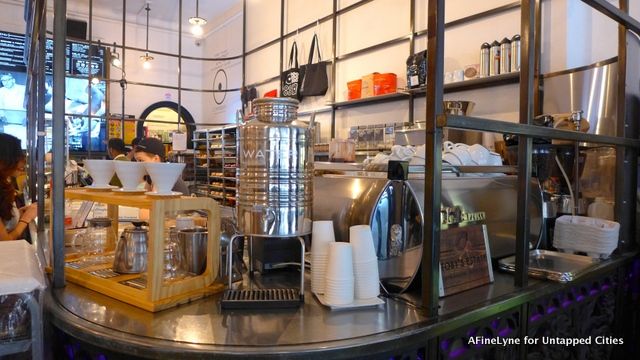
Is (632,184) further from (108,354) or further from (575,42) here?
(108,354)

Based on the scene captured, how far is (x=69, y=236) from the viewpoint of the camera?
1832 mm

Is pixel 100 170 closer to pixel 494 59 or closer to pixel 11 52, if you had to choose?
pixel 494 59

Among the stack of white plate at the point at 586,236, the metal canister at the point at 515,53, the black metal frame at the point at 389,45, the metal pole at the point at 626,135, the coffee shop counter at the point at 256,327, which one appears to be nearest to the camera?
the coffee shop counter at the point at 256,327

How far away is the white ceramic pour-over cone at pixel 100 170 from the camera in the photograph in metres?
1.42

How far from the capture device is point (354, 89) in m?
5.47

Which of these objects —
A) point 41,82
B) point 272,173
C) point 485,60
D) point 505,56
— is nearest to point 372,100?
point 485,60

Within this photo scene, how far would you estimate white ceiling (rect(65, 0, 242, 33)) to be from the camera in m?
8.12

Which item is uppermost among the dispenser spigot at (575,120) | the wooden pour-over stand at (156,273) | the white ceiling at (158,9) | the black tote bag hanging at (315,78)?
the white ceiling at (158,9)

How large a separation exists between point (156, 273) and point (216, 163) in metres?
7.27

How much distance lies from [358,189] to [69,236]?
1.30m

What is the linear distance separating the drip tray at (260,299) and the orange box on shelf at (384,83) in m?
4.07

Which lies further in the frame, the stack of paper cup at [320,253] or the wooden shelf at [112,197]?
the stack of paper cup at [320,253]

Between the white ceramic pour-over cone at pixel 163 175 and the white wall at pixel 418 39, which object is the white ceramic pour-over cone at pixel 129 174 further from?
the white wall at pixel 418 39

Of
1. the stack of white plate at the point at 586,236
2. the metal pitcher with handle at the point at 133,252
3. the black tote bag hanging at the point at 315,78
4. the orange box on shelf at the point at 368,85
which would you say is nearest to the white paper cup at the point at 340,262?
the metal pitcher with handle at the point at 133,252
